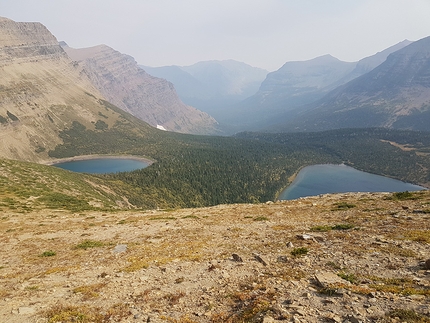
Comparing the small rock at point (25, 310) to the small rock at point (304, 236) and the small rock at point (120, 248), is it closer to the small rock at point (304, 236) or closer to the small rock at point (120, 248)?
the small rock at point (120, 248)

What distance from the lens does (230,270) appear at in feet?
67.5

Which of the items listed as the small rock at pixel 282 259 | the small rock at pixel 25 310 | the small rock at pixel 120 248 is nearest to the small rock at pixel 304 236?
the small rock at pixel 282 259

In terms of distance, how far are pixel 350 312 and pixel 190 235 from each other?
70.4 ft

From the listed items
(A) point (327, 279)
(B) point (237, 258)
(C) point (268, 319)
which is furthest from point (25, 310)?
(A) point (327, 279)

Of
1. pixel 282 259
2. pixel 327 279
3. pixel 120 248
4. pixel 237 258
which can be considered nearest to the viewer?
pixel 327 279

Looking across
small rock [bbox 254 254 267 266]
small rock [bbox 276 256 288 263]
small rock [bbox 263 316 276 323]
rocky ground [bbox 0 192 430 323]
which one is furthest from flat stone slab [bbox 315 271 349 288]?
small rock [bbox 263 316 276 323]

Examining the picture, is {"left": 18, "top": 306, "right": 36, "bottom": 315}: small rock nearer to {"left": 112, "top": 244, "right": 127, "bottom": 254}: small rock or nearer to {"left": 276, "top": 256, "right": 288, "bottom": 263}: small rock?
{"left": 112, "top": 244, "right": 127, "bottom": 254}: small rock

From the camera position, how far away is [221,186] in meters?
186

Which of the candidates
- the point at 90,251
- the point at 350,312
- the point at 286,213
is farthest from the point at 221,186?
the point at 350,312

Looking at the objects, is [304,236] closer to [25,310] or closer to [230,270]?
[230,270]

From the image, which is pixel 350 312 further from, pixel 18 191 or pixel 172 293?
pixel 18 191

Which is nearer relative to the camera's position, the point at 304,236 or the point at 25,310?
the point at 25,310

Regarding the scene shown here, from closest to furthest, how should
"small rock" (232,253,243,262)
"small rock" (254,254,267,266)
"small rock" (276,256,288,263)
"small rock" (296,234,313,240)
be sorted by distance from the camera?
"small rock" (254,254,267,266) < "small rock" (276,256,288,263) < "small rock" (232,253,243,262) < "small rock" (296,234,313,240)

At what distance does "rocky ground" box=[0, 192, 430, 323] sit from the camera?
14547mm
